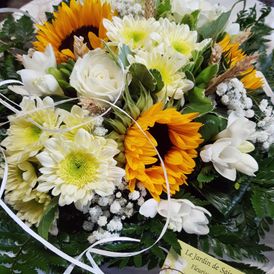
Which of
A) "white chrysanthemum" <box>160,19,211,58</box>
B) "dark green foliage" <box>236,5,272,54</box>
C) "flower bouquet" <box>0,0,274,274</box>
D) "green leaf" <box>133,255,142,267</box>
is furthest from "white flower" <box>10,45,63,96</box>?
"dark green foliage" <box>236,5,272,54</box>

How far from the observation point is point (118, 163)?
0.75m

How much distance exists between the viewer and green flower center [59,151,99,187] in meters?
0.71

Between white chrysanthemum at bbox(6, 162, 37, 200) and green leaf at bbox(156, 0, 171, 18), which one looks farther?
green leaf at bbox(156, 0, 171, 18)

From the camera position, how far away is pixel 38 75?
0.79 metres

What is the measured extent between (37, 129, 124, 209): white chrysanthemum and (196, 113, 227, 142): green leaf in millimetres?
174

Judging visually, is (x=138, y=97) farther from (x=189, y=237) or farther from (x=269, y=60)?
(x=269, y=60)

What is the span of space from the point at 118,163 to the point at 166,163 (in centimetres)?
8

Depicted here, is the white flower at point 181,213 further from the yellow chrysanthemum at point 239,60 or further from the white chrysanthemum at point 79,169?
the yellow chrysanthemum at point 239,60

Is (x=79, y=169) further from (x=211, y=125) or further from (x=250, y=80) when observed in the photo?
(x=250, y=80)

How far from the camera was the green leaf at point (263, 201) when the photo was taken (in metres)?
0.73

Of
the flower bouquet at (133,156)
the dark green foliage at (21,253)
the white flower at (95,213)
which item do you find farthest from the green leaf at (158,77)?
the dark green foliage at (21,253)

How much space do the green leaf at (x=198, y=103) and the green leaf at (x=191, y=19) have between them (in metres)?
0.16

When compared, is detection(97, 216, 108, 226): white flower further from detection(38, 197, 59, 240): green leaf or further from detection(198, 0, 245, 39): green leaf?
detection(198, 0, 245, 39): green leaf

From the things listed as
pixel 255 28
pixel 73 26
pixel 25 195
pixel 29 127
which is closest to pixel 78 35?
pixel 73 26
